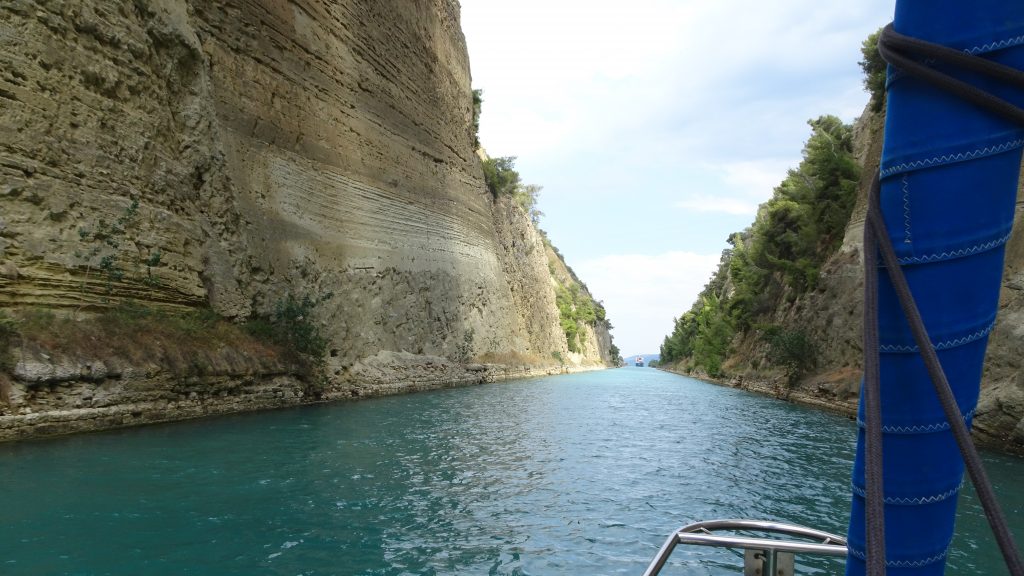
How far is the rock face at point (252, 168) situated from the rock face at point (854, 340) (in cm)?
1838

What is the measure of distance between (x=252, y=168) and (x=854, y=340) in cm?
2500

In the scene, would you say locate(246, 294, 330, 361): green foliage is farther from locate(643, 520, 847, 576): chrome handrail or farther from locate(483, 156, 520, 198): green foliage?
locate(483, 156, 520, 198): green foliage

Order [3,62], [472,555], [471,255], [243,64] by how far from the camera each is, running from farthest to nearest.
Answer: [471,255]
[243,64]
[3,62]
[472,555]

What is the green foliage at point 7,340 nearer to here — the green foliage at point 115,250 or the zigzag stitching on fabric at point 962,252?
the green foliage at point 115,250

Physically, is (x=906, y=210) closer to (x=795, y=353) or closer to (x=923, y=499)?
(x=923, y=499)

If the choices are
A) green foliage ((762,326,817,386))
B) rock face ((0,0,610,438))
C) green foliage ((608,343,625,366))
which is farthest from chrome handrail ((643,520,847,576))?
green foliage ((608,343,625,366))

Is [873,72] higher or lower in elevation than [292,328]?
higher

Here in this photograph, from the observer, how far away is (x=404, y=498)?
26.9 ft

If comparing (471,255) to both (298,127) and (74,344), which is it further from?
(74,344)

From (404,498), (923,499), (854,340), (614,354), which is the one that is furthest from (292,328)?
(614,354)

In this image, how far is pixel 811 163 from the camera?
34000 millimetres

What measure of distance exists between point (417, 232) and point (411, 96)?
803 cm

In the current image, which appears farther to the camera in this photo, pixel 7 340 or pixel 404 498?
pixel 7 340

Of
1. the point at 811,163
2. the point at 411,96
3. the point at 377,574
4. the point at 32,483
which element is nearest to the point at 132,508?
the point at 32,483
